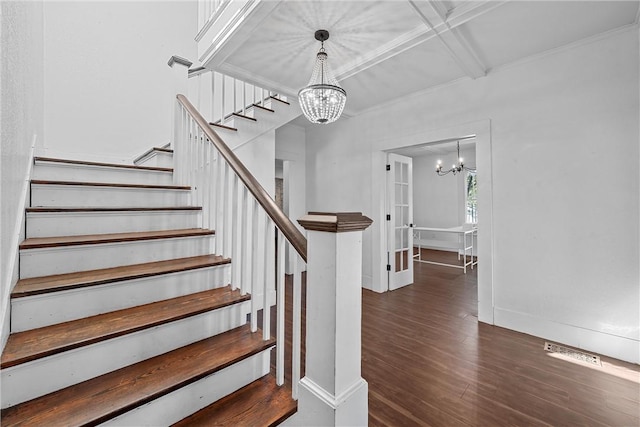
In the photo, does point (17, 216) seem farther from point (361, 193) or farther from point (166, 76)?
point (361, 193)

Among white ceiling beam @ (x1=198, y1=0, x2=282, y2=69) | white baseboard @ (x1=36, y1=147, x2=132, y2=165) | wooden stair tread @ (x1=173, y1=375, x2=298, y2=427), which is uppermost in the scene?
white ceiling beam @ (x1=198, y1=0, x2=282, y2=69)

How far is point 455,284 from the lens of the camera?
4188mm

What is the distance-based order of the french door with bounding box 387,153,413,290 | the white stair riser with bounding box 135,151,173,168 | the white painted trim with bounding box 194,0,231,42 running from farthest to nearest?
1. the french door with bounding box 387,153,413,290
2. the white stair riser with bounding box 135,151,173,168
3. the white painted trim with bounding box 194,0,231,42

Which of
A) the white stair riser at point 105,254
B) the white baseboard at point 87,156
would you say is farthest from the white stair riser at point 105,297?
the white baseboard at point 87,156

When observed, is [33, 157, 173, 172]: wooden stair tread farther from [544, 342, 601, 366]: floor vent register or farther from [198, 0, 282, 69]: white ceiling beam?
[544, 342, 601, 366]: floor vent register

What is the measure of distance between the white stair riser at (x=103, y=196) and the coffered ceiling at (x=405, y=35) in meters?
1.41

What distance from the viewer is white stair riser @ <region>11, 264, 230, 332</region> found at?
1.18 meters

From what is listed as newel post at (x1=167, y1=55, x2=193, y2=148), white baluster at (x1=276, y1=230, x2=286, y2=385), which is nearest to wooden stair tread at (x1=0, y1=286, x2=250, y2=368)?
white baluster at (x1=276, y1=230, x2=286, y2=385)

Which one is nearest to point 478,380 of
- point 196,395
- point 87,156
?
point 196,395

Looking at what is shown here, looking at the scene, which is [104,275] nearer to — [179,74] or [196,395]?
[196,395]

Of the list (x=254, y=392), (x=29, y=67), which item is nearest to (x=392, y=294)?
(x=254, y=392)

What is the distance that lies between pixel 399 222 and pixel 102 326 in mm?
3748

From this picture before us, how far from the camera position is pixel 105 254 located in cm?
154

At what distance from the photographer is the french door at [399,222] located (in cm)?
397
